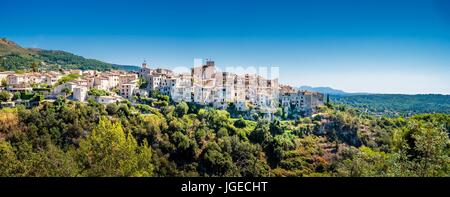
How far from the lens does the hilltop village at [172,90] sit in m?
27.8

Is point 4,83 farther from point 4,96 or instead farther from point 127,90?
point 127,90

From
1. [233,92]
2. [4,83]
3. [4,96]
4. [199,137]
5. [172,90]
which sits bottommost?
[199,137]

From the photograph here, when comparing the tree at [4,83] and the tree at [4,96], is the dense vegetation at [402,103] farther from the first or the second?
the tree at [4,96]

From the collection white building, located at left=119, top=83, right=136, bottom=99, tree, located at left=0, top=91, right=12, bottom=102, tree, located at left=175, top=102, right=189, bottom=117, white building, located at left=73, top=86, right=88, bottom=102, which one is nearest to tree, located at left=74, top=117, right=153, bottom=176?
tree, located at left=175, top=102, right=189, bottom=117

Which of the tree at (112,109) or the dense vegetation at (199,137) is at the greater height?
the tree at (112,109)

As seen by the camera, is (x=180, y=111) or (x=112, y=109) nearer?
(x=112, y=109)

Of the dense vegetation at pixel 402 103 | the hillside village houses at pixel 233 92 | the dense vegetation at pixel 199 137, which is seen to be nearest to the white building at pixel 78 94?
the dense vegetation at pixel 199 137

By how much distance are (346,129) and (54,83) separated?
2753 centimetres

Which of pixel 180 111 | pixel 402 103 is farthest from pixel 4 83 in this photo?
pixel 402 103

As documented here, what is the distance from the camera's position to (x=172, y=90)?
3388 cm

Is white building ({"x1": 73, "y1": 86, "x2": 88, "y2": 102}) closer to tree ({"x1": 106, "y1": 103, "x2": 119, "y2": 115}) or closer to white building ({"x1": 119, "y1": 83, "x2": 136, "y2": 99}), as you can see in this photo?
tree ({"x1": 106, "y1": 103, "x2": 119, "y2": 115})

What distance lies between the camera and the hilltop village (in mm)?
27781
